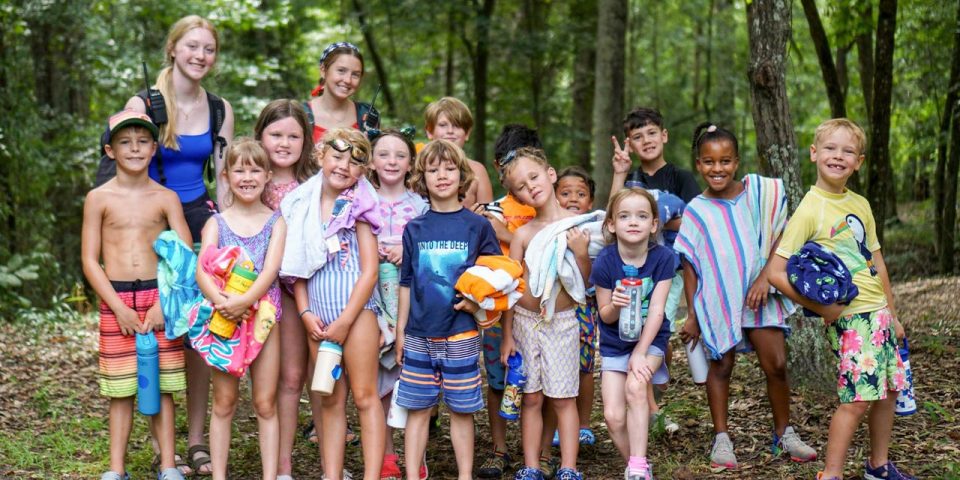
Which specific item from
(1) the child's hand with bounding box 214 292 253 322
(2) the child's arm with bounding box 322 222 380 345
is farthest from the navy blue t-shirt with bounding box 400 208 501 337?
(1) the child's hand with bounding box 214 292 253 322

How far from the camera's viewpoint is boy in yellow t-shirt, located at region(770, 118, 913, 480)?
3979mm

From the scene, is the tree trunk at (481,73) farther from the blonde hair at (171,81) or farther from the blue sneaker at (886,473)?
the blue sneaker at (886,473)

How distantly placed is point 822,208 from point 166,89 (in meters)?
3.60

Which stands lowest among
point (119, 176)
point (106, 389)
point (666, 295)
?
point (106, 389)

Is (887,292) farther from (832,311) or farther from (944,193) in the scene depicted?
(944,193)

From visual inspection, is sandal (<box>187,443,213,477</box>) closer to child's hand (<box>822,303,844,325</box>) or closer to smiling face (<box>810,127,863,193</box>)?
child's hand (<box>822,303,844,325</box>)

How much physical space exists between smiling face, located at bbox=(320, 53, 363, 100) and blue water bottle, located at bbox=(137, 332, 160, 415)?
5.80ft

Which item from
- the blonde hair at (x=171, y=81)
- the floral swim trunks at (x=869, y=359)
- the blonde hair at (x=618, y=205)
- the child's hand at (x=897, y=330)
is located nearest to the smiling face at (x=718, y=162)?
the blonde hair at (x=618, y=205)

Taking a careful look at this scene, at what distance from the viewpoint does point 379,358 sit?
450 cm

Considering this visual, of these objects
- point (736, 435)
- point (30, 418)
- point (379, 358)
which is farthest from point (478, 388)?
point (30, 418)

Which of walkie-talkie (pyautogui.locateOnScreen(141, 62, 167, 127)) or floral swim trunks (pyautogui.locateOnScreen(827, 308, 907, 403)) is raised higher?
walkie-talkie (pyautogui.locateOnScreen(141, 62, 167, 127))

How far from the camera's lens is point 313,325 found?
421cm

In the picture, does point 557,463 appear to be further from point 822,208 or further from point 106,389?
point 106,389

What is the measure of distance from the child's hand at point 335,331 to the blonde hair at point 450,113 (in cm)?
153
